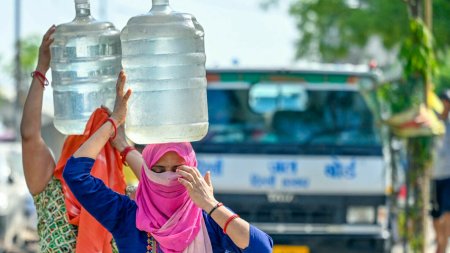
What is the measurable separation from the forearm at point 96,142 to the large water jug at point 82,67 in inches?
22.6

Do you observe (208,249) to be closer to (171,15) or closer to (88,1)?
(171,15)

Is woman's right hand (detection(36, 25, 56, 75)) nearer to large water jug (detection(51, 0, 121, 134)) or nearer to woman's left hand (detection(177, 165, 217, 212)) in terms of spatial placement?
large water jug (detection(51, 0, 121, 134))

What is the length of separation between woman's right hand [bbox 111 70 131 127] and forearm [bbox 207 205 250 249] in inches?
26.4

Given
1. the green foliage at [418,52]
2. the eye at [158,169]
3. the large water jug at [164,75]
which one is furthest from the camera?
the green foliage at [418,52]

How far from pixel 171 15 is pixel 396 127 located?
A: 6.09m

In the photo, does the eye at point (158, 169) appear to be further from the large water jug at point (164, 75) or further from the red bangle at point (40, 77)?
the red bangle at point (40, 77)

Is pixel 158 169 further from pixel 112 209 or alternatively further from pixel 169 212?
pixel 112 209

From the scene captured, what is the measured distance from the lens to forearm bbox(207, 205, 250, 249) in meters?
4.37

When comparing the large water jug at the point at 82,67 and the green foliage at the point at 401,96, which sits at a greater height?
the large water jug at the point at 82,67

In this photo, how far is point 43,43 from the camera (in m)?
5.38

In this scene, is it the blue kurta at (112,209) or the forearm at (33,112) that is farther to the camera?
the forearm at (33,112)

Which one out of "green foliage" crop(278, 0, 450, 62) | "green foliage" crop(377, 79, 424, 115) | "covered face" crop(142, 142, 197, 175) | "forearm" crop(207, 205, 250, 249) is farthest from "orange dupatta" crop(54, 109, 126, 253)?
"green foliage" crop(278, 0, 450, 62)

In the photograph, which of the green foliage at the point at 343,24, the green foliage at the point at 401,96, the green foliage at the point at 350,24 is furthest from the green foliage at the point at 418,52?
the green foliage at the point at 343,24

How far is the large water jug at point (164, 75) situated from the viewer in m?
4.82
